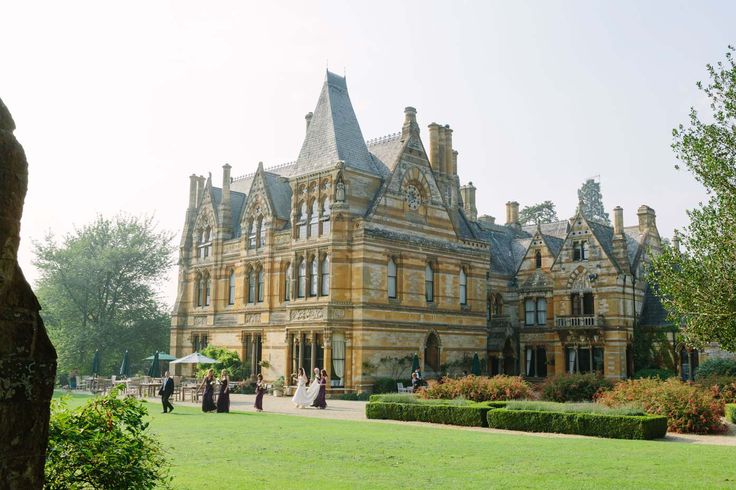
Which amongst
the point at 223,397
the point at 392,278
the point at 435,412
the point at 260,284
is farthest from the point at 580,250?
the point at 223,397

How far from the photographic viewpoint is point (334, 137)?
40062 millimetres

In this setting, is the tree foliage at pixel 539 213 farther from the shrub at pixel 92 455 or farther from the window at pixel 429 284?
the shrub at pixel 92 455

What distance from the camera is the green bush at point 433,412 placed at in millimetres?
23188

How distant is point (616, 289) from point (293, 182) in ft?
69.4

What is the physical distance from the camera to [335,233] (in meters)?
38.0

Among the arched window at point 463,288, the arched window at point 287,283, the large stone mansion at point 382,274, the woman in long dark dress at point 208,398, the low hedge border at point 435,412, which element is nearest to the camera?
the low hedge border at point 435,412

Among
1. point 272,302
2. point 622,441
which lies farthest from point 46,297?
point 622,441

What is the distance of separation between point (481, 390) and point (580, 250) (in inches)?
828

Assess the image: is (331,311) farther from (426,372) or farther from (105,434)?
(105,434)

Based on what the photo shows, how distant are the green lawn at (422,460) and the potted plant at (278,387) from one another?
1818cm

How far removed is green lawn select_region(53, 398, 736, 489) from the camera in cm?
1216

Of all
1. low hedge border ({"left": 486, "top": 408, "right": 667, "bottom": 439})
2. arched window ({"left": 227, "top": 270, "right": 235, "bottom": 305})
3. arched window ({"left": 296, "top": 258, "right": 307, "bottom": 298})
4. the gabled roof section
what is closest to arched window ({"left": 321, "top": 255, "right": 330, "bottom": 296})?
arched window ({"left": 296, "top": 258, "right": 307, "bottom": 298})

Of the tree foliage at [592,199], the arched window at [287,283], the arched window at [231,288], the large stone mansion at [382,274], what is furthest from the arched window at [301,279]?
the tree foliage at [592,199]

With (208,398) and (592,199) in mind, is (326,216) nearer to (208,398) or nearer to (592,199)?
(208,398)
